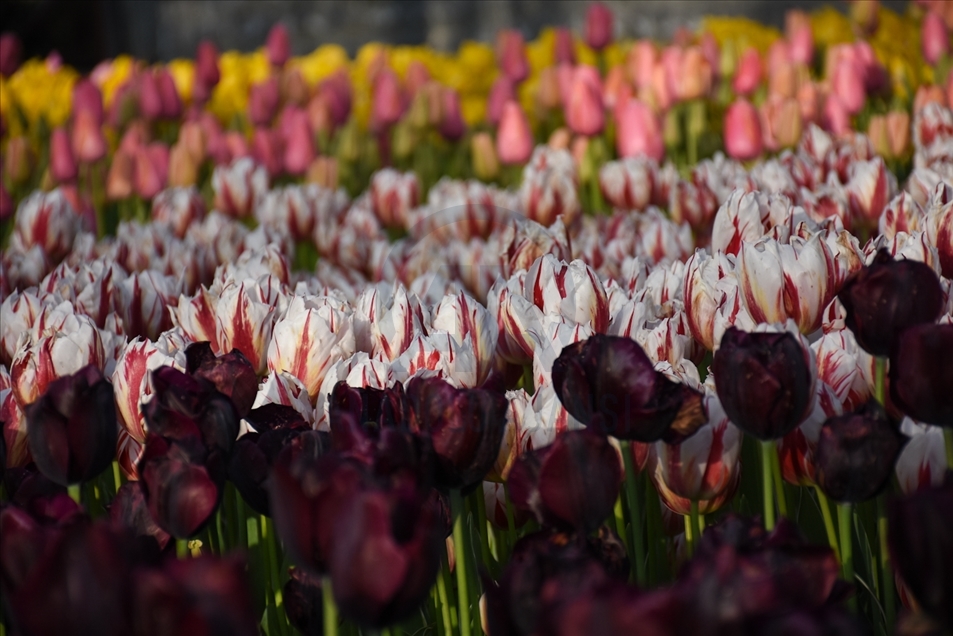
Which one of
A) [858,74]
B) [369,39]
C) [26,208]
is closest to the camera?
[26,208]

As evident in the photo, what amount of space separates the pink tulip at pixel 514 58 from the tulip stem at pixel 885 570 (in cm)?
341

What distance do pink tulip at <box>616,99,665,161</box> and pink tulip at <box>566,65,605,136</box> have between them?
0.18 meters

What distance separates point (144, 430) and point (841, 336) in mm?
709

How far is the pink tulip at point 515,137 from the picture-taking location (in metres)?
3.47

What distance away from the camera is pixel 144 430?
1.17 meters

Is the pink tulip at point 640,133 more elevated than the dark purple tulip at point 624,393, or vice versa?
the dark purple tulip at point 624,393

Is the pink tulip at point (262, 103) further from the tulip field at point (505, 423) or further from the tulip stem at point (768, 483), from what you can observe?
the tulip stem at point (768, 483)

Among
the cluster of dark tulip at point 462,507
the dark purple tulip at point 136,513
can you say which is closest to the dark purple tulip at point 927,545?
the cluster of dark tulip at point 462,507

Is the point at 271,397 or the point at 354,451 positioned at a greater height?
the point at 354,451

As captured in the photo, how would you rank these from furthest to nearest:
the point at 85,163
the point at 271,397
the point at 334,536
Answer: the point at 85,163 → the point at 271,397 → the point at 334,536

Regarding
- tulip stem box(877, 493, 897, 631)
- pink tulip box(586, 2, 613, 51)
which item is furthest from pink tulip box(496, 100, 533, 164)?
tulip stem box(877, 493, 897, 631)

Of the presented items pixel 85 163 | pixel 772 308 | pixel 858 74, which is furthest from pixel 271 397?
pixel 85 163

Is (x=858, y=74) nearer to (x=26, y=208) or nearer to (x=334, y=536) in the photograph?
(x=26, y=208)

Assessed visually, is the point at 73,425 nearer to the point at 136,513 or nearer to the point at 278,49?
the point at 136,513
